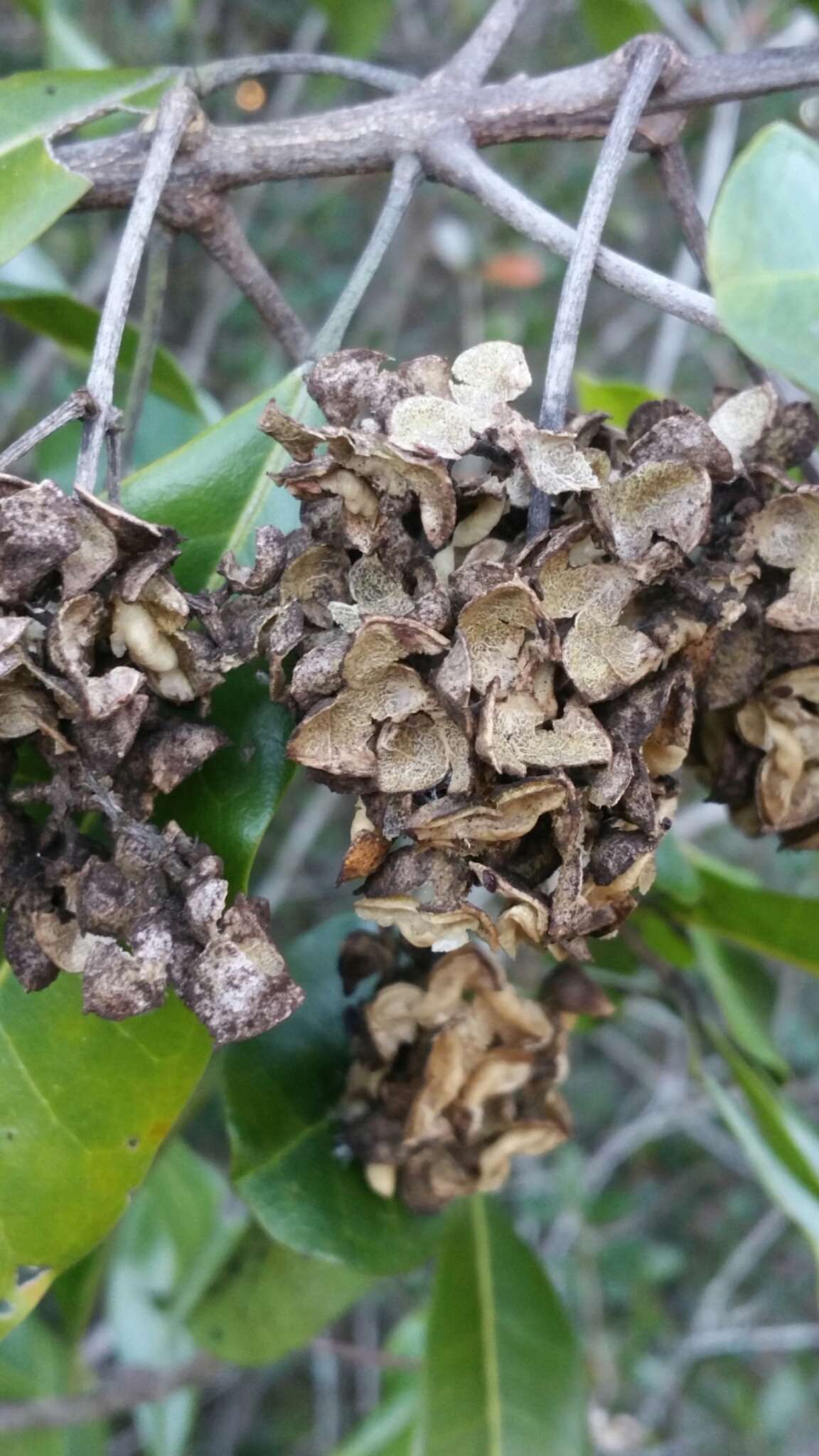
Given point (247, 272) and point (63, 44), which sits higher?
→ point (63, 44)

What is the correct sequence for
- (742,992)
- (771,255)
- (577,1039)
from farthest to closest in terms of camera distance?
1. (577,1039)
2. (742,992)
3. (771,255)

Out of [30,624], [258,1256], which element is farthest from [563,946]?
[258,1256]

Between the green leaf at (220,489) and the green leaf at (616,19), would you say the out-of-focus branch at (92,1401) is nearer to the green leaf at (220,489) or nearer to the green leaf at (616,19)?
the green leaf at (220,489)

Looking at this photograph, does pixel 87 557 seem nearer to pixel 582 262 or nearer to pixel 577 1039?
pixel 582 262

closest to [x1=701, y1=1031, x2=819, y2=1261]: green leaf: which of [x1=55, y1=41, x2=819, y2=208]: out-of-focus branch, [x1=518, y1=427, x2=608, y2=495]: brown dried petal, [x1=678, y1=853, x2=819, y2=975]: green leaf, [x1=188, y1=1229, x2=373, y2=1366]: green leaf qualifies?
[x1=678, y1=853, x2=819, y2=975]: green leaf

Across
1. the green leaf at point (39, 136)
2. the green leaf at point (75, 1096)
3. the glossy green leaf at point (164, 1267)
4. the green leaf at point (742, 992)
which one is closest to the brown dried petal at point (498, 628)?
the green leaf at point (75, 1096)

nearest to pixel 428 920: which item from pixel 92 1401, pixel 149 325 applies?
pixel 149 325
